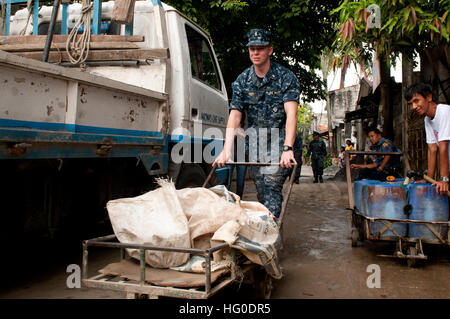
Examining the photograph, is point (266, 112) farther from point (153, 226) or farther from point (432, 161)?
point (153, 226)

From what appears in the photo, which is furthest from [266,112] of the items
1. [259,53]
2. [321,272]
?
[321,272]

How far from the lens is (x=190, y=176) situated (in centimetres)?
462

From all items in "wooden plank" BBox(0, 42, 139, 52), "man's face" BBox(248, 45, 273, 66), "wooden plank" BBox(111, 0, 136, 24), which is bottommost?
"man's face" BBox(248, 45, 273, 66)

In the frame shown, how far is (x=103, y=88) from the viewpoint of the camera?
3.24m

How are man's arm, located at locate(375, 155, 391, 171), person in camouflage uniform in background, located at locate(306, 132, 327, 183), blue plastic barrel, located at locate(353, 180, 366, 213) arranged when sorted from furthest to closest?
person in camouflage uniform in background, located at locate(306, 132, 327, 183) → man's arm, located at locate(375, 155, 391, 171) → blue plastic barrel, located at locate(353, 180, 366, 213)

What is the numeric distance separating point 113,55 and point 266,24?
7.00m

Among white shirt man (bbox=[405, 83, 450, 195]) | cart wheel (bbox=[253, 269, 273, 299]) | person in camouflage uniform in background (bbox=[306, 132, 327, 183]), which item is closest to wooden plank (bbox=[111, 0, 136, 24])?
cart wheel (bbox=[253, 269, 273, 299])

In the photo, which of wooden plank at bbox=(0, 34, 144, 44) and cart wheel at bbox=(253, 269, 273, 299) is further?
wooden plank at bbox=(0, 34, 144, 44)

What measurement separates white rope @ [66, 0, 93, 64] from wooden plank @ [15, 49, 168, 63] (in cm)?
8

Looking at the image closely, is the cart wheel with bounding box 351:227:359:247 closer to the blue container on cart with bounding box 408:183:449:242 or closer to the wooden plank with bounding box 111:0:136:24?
the blue container on cart with bounding box 408:183:449:242

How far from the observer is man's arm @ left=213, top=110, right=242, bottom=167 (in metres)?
3.37

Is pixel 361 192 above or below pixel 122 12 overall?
below

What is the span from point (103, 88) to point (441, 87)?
582cm
